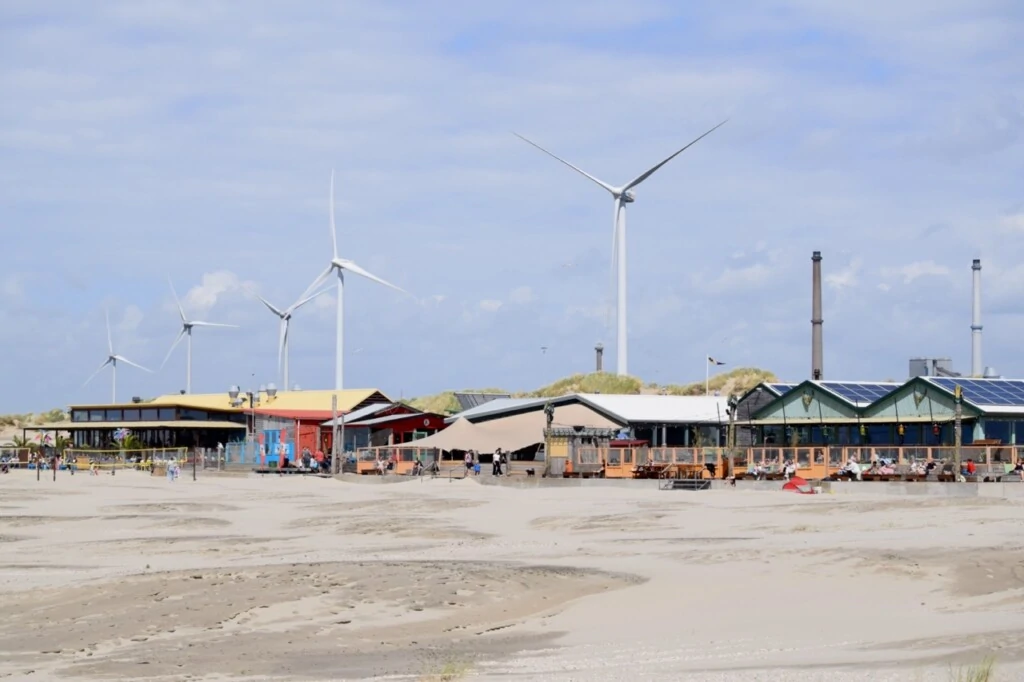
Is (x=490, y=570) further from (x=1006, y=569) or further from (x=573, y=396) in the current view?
(x=573, y=396)

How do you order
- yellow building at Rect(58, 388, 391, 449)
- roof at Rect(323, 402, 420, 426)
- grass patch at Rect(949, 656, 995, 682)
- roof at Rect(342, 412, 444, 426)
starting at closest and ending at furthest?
1. grass patch at Rect(949, 656, 995, 682)
2. roof at Rect(342, 412, 444, 426)
3. roof at Rect(323, 402, 420, 426)
4. yellow building at Rect(58, 388, 391, 449)

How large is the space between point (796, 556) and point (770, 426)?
4578 cm

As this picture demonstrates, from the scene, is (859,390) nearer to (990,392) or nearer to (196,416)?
(990,392)

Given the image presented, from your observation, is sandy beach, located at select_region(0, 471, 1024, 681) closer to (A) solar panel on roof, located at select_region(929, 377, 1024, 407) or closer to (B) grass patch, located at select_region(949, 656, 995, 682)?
(B) grass patch, located at select_region(949, 656, 995, 682)

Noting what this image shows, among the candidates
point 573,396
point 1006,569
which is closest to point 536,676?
point 1006,569

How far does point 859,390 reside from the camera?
64938mm

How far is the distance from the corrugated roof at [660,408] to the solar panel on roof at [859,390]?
632 cm

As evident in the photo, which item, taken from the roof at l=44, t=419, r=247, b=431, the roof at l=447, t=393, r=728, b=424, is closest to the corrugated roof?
the roof at l=447, t=393, r=728, b=424

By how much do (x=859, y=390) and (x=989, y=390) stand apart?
689 cm

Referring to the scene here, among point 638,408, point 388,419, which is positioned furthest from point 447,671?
point 388,419

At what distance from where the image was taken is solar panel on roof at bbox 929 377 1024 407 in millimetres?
57531

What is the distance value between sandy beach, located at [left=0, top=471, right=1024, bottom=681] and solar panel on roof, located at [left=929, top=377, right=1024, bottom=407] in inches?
976

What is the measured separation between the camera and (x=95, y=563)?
2589 cm

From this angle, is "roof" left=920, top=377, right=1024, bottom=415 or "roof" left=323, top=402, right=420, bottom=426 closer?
"roof" left=920, top=377, right=1024, bottom=415
